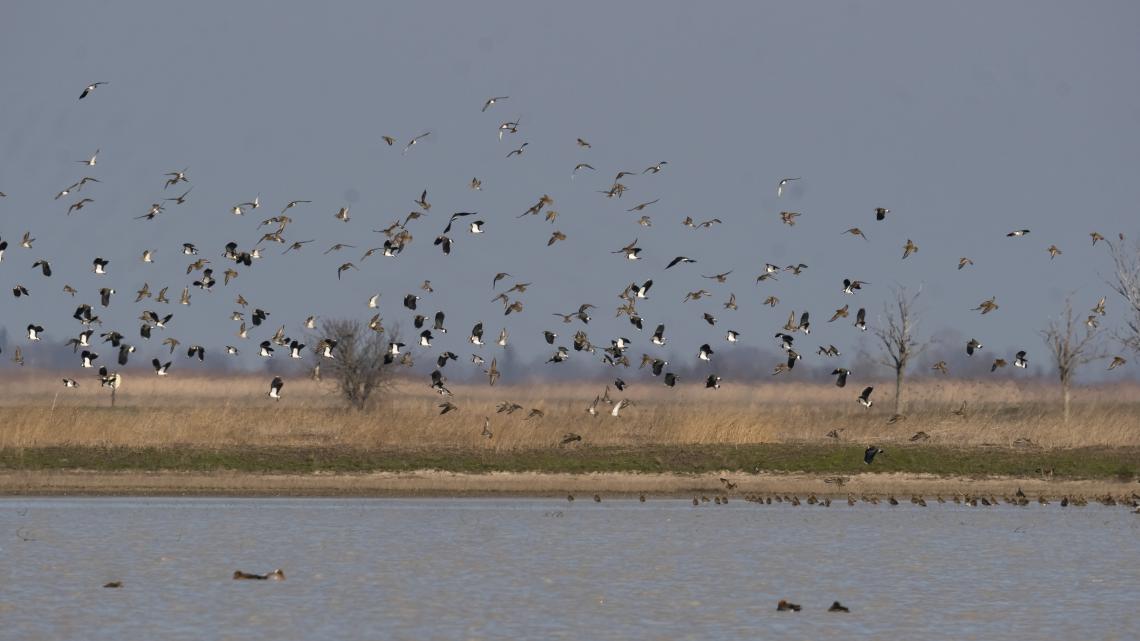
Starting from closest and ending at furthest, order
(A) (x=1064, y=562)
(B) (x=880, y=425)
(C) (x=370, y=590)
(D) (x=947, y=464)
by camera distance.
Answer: (C) (x=370, y=590) < (A) (x=1064, y=562) < (D) (x=947, y=464) < (B) (x=880, y=425)

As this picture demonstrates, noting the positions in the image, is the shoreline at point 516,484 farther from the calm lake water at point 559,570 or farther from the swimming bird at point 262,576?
the swimming bird at point 262,576

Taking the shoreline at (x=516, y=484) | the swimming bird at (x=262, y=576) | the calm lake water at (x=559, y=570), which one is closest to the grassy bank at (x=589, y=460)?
the shoreline at (x=516, y=484)

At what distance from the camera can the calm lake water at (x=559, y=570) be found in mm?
20906

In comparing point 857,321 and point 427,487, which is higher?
point 857,321

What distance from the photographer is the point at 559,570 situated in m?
26.2

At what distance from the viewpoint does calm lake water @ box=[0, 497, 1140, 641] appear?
20.9 meters

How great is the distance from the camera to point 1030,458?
4406cm

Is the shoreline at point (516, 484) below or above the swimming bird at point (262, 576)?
above

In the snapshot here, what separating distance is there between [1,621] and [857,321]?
25869 mm

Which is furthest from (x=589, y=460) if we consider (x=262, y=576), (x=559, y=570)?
(x=262, y=576)

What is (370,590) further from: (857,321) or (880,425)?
(880,425)

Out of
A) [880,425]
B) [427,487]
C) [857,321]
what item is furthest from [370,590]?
[880,425]

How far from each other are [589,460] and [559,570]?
17218mm

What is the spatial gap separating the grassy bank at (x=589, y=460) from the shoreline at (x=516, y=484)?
49cm
